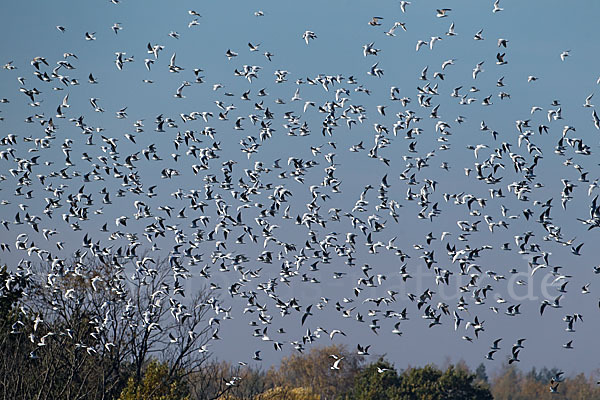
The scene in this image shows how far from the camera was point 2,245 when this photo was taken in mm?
45344

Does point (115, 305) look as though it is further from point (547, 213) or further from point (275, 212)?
point (547, 213)

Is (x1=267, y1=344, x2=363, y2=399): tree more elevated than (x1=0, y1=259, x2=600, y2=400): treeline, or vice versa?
(x1=267, y1=344, x2=363, y2=399): tree

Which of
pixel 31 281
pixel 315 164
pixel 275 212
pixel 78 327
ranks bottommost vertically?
pixel 78 327

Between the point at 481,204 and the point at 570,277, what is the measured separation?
228 inches

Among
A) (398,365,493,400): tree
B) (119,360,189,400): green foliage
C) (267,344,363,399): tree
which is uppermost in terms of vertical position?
(267,344,363,399): tree

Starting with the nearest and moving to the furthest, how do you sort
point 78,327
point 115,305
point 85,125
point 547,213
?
1. point 78,327
2. point 115,305
3. point 547,213
4. point 85,125

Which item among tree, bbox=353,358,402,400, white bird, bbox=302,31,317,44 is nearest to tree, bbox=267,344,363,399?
tree, bbox=353,358,402,400

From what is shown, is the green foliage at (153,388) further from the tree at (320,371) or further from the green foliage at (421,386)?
the tree at (320,371)

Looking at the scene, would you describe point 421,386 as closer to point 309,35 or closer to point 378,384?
point 378,384

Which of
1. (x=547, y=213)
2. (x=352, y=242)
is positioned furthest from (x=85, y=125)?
(x=547, y=213)

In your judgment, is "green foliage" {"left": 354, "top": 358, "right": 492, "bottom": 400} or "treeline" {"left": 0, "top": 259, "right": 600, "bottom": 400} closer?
"treeline" {"left": 0, "top": 259, "right": 600, "bottom": 400}

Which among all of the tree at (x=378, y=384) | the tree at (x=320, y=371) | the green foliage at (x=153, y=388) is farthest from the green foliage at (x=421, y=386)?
the green foliage at (x=153, y=388)

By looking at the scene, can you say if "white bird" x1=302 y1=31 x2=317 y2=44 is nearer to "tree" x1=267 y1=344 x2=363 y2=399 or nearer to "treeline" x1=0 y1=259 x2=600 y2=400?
"treeline" x1=0 y1=259 x2=600 y2=400

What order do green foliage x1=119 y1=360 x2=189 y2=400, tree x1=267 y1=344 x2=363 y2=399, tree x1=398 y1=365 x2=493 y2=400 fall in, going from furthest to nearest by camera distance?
1. tree x1=267 y1=344 x2=363 y2=399
2. tree x1=398 y1=365 x2=493 y2=400
3. green foliage x1=119 y1=360 x2=189 y2=400
